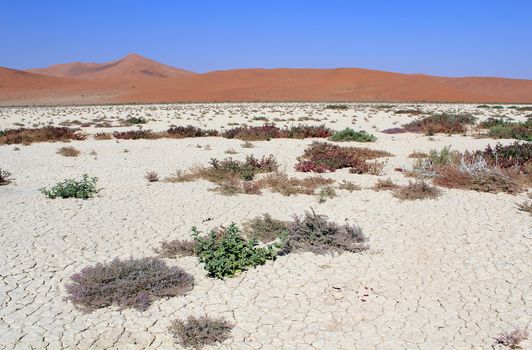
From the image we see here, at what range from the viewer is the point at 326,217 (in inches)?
309

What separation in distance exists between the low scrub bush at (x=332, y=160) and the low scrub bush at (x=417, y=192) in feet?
7.50

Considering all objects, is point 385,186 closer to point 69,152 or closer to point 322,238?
point 322,238

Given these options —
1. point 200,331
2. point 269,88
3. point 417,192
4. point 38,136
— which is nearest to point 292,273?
point 200,331

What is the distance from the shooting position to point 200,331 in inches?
173

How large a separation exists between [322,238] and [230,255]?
1.40m

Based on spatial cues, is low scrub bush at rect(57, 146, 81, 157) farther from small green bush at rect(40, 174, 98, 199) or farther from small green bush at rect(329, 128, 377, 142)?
small green bush at rect(329, 128, 377, 142)

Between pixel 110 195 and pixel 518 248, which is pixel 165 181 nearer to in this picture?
pixel 110 195

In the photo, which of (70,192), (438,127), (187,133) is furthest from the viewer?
(438,127)

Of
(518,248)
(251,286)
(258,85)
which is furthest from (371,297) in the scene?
(258,85)

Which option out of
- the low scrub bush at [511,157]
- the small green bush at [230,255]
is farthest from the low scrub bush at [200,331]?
the low scrub bush at [511,157]

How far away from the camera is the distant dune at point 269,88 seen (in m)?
69.9

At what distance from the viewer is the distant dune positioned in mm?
69938

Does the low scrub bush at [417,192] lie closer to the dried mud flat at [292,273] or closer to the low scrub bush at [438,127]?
the dried mud flat at [292,273]

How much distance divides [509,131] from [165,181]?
13.7 meters
